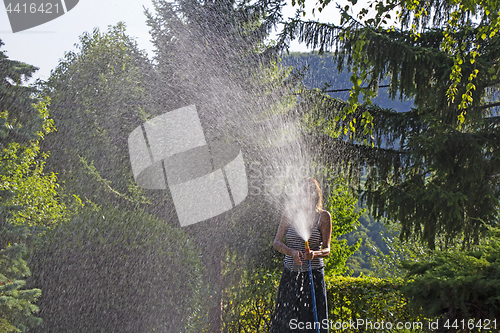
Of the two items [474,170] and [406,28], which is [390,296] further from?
[406,28]

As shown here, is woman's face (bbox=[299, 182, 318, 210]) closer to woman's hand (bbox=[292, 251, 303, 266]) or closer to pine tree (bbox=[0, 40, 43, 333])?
woman's hand (bbox=[292, 251, 303, 266])

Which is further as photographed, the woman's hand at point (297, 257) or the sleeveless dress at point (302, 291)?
the sleeveless dress at point (302, 291)

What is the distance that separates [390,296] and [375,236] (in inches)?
2744

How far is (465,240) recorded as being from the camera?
5.07 m

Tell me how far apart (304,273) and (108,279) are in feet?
6.91

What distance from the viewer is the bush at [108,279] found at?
151 inches

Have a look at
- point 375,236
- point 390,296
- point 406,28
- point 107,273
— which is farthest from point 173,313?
point 375,236

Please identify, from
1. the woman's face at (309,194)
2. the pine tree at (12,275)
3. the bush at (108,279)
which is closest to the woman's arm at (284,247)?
the woman's face at (309,194)

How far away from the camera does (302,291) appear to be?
2.98 m

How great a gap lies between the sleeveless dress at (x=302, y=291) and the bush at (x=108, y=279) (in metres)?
1.52

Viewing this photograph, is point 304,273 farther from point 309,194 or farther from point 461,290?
point 461,290

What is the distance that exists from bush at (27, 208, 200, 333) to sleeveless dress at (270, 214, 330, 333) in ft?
5.00

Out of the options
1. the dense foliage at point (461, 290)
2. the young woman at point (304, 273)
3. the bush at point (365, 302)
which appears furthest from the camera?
the bush at point (365, 302)

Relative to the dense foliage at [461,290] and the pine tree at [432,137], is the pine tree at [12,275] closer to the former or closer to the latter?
the dense foliage at [461,290]
